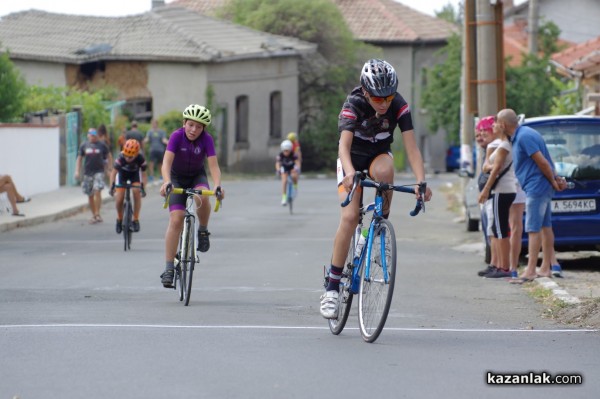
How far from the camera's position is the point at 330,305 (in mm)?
9578

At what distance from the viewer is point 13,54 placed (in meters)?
49.3

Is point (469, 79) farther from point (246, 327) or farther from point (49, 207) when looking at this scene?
point (246, 327)

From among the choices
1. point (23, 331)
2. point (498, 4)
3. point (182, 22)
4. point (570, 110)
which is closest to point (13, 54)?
point (182, 22)

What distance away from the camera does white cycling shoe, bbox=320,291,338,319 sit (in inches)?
376

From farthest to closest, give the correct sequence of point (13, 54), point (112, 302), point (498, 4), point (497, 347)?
point (13, 54) < point (498, 4) < point (112, 302) < point (497, 347)

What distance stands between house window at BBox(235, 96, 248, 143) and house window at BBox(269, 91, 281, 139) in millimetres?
1847

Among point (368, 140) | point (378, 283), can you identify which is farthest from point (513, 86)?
point (378, 283)

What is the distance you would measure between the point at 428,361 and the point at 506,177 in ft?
21.8

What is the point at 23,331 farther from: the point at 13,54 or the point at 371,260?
the point at 13,54

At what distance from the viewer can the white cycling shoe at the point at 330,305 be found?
31.3ft

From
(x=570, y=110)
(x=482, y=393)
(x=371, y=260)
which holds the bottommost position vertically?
(x=482, y=393)

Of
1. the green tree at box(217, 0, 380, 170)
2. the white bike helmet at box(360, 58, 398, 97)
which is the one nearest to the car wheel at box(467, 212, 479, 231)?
the white bike helmet at box(360, 58, 398, 97)

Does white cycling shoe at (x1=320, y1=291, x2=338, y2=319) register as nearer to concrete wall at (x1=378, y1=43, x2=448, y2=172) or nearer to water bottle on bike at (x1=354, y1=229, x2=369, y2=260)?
water bottle on bike at (x1=354, y1=229, x2=369, y2=260)

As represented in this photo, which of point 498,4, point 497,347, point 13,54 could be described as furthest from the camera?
point 13,54
